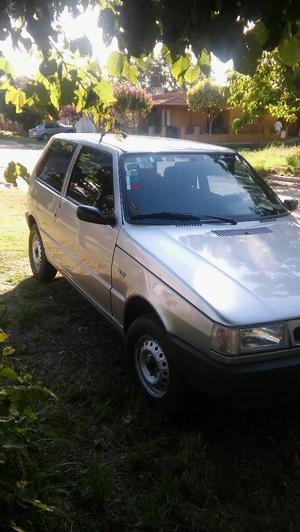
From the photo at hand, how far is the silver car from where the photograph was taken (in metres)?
2.84

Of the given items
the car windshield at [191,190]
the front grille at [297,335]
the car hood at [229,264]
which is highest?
the car windshield at [191,190]

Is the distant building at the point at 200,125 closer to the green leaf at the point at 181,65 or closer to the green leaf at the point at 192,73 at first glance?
the green leaf at the point at 192,73

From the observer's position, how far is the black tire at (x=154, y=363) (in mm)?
3200

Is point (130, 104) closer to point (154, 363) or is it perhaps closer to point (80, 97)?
point (80, 97)

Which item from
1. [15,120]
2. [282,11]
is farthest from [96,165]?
[15,120]

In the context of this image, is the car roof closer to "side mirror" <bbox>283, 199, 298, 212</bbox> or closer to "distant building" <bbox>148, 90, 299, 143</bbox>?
"side mirror" <bbox>283, 199, 298, 212</bbox>

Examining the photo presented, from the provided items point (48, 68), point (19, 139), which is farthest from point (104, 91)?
point (19, 139)

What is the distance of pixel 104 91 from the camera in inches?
150

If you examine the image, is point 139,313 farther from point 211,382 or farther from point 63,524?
point 63,524

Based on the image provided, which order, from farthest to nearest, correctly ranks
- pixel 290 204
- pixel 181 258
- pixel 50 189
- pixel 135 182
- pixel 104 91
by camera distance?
1. pixel 50 189
2. pixel 290 204
3. pixel 135 182
4. pixel 104 91
5. pixel 181 258

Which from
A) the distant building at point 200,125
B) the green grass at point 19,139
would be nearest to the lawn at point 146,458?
the green grass at point 19,139

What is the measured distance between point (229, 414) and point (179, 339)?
0.82 metres

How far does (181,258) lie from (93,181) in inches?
61.5

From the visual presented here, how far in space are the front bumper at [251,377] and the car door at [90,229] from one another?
52.9 inches
